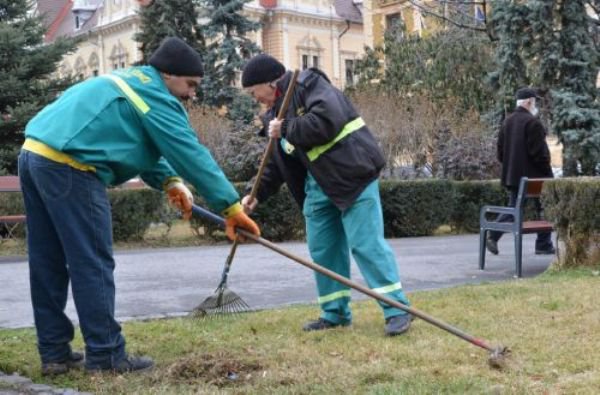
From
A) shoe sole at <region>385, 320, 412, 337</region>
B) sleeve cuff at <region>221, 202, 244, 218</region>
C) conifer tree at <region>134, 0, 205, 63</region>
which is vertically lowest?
shoe sole at <region>385, 320, 412, 337</region>

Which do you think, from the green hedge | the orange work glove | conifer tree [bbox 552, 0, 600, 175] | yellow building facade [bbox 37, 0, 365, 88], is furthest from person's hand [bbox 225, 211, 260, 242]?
yellow building facade [bbox 37, 0, 365, 88]

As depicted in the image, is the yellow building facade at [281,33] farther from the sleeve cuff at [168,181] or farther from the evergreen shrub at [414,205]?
the sleeve cuff at [168,181]

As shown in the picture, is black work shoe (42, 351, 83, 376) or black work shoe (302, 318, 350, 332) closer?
black work shoe (42, 351, 83, 376)

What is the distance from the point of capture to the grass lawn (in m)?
4.09

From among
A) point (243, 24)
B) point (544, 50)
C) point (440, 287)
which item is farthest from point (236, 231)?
point (243, 24)

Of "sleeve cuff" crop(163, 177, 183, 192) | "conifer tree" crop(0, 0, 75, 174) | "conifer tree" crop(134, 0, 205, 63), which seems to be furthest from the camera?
"conifer tree" crop(134, 0, 205, 63)

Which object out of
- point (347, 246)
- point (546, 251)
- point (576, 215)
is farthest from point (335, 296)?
point (546, 251)

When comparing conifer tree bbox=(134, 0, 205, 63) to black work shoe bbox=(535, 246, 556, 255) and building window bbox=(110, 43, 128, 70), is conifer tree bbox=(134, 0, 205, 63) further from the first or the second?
black work shoe bbox=(535, 246, 556, 255)

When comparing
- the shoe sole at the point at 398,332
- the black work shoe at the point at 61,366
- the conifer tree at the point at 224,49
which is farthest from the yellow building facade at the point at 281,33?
the black work shoe at the point at 61,366

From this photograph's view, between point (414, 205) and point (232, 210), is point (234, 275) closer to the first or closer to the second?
point (232, 210)

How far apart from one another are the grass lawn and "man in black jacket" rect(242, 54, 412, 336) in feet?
0.90

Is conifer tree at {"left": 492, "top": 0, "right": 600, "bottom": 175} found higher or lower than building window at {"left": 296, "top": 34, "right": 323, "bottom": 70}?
lower

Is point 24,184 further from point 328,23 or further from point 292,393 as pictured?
point 328,23

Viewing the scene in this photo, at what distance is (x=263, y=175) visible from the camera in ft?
19.1
